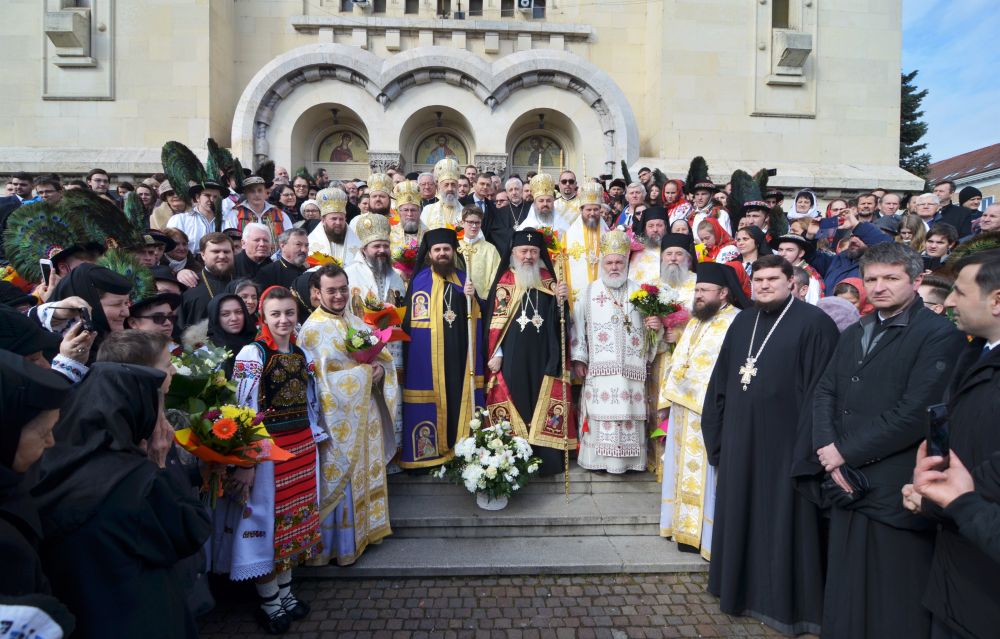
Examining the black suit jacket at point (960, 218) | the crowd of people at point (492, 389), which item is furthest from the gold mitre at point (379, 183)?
the black suit jacket at point (960, 218)

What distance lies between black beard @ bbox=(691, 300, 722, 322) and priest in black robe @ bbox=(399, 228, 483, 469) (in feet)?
7.27

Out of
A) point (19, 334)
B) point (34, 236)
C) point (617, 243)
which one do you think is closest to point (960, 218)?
point (617, 243)

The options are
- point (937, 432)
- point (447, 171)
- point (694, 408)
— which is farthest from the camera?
point (447, 171)

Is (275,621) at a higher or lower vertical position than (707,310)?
lower

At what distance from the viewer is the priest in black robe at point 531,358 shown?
567cm

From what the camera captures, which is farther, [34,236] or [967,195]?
[967,195]

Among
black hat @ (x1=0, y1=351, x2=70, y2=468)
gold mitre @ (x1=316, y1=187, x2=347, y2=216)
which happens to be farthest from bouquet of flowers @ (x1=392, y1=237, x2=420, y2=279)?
black hat @ (x1=0, y1=351, x2=70, y2=468)

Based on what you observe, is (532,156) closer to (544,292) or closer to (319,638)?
(544,292)

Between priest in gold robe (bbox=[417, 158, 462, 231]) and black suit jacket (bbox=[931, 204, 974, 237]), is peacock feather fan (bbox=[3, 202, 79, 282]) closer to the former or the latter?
priest in gold robe (bbox=[417, 158, 462, 231])

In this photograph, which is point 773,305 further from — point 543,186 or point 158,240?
point 158,240

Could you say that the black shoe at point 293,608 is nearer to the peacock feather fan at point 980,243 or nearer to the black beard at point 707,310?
the black beard at point 707,310

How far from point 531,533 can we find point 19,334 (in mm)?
4091

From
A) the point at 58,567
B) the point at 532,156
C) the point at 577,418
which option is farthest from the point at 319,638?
the point at 532,156

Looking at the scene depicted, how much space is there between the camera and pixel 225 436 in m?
3.04
